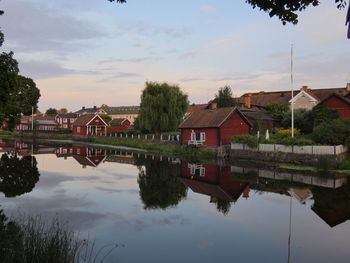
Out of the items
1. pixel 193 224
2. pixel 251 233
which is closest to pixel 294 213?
pixel 251 233

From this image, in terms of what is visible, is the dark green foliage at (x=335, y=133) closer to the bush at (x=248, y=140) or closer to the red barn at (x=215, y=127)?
the bush at (x=248, y=140)

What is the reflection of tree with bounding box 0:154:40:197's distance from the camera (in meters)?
18.1

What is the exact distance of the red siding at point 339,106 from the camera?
3631 cm

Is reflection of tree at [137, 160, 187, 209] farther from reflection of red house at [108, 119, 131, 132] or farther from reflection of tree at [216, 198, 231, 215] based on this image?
reflection of red house at [108, 119, 131, 132]

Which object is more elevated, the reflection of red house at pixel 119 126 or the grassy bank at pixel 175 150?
the reflection of red house at pixel 119 126

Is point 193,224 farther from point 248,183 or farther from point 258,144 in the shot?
point 258,144

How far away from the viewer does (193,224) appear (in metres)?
12.6

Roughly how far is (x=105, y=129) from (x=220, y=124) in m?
41.5

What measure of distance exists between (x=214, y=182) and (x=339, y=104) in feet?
74.5

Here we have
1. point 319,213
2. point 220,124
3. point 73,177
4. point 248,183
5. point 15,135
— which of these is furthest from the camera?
point 15,135

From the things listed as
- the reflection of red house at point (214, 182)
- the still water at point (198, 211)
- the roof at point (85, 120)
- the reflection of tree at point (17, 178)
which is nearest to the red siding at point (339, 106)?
the still water at point (198, 211)

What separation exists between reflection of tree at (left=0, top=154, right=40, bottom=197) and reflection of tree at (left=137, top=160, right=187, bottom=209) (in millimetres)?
6542

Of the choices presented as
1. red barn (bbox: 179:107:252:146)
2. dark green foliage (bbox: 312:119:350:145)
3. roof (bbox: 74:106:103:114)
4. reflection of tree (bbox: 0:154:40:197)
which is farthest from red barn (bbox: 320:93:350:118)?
roof (bbox: 74:106:103:114)

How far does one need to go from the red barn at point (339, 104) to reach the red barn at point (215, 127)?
9031 mm
